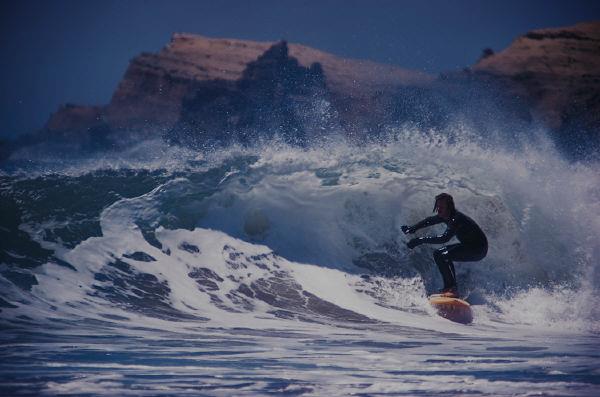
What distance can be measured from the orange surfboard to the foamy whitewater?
0.47ft

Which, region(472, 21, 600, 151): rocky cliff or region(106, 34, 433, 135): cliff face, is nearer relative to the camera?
region(472, 21, 600, 151): rocky cliff

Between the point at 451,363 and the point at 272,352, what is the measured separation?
1523mm

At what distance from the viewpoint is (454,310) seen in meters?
6.73

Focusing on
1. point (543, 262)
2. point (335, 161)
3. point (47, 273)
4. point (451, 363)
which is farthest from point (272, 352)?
point (335, 161)

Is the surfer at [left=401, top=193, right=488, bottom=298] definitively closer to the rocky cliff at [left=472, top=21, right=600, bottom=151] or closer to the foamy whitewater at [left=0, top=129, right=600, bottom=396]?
the foamy whitewater at [left=0, top=129, right=600, bottom=396]

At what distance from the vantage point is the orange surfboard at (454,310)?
264 inches

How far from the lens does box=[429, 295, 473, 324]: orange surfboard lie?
6.71 metres

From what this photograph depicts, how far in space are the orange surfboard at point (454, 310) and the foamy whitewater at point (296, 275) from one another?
143 millimetres

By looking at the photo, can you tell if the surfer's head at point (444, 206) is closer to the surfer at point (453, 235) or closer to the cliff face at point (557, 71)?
the surfer at point (453, 235)

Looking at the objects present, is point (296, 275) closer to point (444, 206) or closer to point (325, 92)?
point (444, 206)

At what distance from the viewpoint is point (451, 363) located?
14.7 ft

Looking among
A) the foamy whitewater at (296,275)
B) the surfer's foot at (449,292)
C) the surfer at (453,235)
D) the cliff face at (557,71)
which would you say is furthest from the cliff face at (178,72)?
the surfer at (453,235)

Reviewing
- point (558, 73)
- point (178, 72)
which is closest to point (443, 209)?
point (558, 73)

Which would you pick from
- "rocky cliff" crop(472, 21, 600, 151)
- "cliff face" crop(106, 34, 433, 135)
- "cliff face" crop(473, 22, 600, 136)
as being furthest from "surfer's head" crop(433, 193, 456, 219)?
"cliff face" crop(473, 22, 600, 136)
